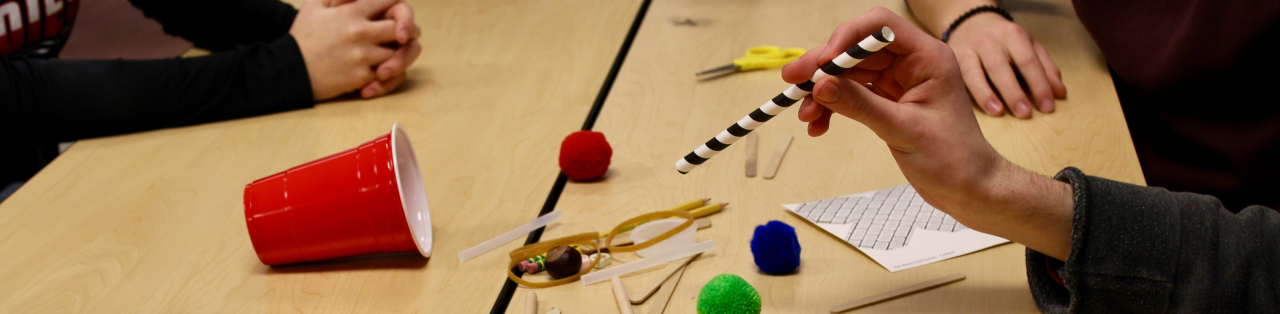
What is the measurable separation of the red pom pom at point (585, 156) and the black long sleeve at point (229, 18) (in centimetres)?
81

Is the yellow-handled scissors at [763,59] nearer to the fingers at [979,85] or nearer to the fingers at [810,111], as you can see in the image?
the fingers at [979,85]

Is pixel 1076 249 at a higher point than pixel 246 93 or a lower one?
higher

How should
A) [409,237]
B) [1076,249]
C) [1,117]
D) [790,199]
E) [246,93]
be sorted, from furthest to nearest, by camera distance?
[246,93] → [1,117] → [790,199] → [409,237] → [1076,249]

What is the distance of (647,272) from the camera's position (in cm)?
75

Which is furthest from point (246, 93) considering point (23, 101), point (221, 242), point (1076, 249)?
point (1076, 249)

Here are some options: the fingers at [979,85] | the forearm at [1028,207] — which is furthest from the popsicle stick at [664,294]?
the fingers at [979,85]

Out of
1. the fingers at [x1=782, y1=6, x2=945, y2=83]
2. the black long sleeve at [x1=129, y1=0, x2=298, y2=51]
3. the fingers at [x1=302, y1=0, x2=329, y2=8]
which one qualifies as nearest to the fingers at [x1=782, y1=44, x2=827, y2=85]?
the fingers at [x1=782, y1=6, x2=945, y2=83]

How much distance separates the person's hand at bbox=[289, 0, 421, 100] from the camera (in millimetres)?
1185

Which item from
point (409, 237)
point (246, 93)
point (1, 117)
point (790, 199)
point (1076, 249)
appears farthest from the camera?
point (246, 93)

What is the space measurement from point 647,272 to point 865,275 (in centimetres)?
20

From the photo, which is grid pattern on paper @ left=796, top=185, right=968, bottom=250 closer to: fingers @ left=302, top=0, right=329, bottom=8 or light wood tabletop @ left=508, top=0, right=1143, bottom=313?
light wood tabletop @ left=508, top=0, right=1143, bottom=313

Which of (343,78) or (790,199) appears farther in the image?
(343,78)

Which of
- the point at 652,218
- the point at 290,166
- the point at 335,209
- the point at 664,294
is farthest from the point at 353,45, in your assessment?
the point at 664,294

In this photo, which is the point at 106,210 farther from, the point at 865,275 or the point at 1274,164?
the point at 1274,164
